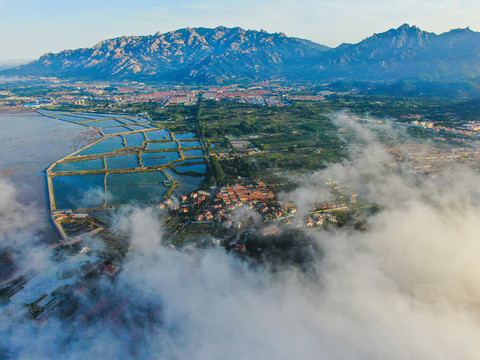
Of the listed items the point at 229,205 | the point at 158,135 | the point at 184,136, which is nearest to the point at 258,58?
the point at 184,136

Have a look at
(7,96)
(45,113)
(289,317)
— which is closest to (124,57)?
(7,96)

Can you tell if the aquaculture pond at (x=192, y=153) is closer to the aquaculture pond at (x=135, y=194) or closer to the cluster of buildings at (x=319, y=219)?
the aquaculture pond at (x=135, y=194)

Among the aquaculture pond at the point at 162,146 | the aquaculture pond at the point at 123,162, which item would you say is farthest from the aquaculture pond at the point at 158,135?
the aquaculture pond at the point at 123,162

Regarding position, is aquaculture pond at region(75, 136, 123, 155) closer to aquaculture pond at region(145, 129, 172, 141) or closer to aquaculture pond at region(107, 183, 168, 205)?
aquaculture pond at region(145, 129, 172, 141)

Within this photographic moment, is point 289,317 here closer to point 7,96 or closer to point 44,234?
point 44,234

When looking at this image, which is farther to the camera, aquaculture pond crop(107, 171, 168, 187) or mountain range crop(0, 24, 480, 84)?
mountain range crop(0, 24, 480, 84)

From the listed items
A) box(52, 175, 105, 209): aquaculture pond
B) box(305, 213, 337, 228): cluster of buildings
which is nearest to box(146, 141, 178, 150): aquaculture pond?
box(52, 175, 105, 209): aquaculture pond
